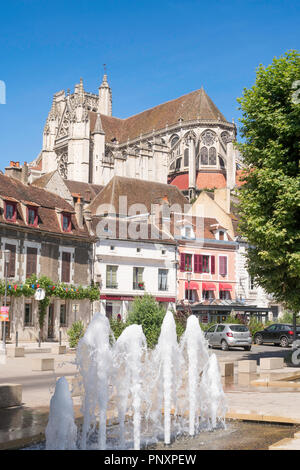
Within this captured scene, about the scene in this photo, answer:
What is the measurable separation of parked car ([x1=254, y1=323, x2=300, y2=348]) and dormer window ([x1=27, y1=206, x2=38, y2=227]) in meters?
15.6

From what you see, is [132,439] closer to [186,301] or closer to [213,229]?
[186,301]

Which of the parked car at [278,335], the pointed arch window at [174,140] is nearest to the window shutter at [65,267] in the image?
the parked car at [278,335]

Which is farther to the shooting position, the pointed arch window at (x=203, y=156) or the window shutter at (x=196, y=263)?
the pointed arch window at (x=203, y=156)

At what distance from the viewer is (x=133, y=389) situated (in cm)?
813

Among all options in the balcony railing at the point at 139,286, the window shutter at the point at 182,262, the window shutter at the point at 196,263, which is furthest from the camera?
the window shutter at the point at 196,263

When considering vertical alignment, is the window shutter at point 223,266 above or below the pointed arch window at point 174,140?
below

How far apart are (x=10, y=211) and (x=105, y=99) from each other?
91.4m

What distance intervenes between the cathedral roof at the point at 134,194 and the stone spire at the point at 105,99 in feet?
198

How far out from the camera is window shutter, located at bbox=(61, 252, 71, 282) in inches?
1356

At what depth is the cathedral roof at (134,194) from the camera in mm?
51250

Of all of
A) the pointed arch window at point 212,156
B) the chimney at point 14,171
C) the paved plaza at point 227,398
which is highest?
the pointed arch window at point 212,156

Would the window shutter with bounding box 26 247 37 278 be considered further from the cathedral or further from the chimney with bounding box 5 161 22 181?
the cathedral

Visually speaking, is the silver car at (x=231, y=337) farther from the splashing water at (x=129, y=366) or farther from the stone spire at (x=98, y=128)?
the stone spire at (x=98, y=128)
